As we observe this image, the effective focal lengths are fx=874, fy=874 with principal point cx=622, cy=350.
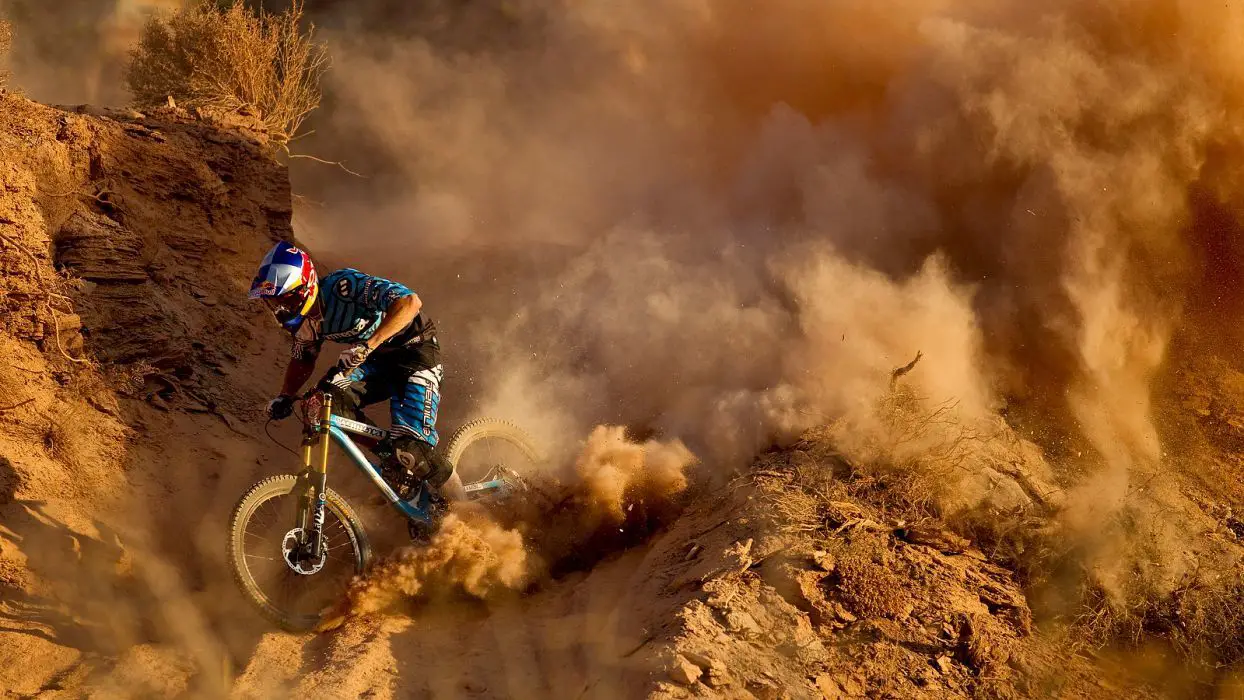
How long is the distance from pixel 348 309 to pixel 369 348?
458 millimetres

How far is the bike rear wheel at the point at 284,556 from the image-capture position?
15.6 ft

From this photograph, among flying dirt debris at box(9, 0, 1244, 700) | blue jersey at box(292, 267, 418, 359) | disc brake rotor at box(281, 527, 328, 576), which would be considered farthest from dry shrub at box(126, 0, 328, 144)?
disc brake rotor at box(281, 527, 328, 576)

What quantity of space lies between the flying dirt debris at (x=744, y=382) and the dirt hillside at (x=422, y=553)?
0.09ft

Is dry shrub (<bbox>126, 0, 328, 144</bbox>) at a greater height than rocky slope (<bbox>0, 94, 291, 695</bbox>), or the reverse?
dry shrub (<bbox>126, 0, 328, 144</bbox>)

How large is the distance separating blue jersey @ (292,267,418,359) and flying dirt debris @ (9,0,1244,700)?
1.40m

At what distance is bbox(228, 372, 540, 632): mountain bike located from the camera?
483 cm

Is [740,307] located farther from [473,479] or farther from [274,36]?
[274,36]

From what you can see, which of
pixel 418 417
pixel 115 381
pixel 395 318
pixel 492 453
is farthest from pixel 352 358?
pixel 115 381

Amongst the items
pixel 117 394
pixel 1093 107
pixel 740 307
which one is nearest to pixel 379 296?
pixel 117 394

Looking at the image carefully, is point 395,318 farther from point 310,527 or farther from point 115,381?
point 115,381

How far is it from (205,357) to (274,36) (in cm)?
411

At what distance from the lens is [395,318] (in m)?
5.31

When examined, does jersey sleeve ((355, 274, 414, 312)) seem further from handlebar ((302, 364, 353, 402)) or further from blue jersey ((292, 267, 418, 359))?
handlebar ((302, 364, 353, 402))

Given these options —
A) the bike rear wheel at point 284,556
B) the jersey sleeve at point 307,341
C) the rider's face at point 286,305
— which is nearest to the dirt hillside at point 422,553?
the bike rear wheel at point 284,556
